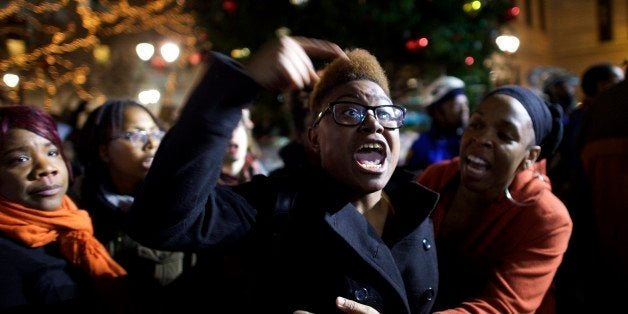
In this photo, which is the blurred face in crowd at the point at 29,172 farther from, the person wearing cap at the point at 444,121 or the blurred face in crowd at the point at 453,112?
the blurred face in crowd at the point at 453,112

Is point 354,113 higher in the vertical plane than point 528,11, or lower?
higher

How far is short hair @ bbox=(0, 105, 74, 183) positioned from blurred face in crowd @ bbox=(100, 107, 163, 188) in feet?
1.43

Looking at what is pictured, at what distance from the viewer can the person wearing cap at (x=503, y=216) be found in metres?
1.90

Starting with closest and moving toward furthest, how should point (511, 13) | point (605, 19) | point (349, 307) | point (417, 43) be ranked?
1. point (349, 307)
2. point (417, 43)
3. point (511, 13)
4. point (605, 19)

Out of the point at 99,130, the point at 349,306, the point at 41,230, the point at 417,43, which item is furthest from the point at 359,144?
the point at 417,43

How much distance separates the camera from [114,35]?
31.1 feet

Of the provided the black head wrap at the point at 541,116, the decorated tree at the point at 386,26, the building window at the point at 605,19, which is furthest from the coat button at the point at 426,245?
the building window at the point at 605,19

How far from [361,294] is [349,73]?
2.40 ft

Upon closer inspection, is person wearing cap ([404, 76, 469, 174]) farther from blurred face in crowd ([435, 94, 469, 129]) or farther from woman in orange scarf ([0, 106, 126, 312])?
woman in orange scarf ([0, 106, 126, 312])

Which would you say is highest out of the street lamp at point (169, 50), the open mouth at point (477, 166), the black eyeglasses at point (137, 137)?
the street lamp at point (169, 50)

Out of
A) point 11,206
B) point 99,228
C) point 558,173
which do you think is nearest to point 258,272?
point 11,206

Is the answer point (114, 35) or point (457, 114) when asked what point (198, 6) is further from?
point (114, 35)

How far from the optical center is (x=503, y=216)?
2.06 meters

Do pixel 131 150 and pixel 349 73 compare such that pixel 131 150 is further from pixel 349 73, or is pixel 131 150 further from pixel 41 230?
pixel 349 73
